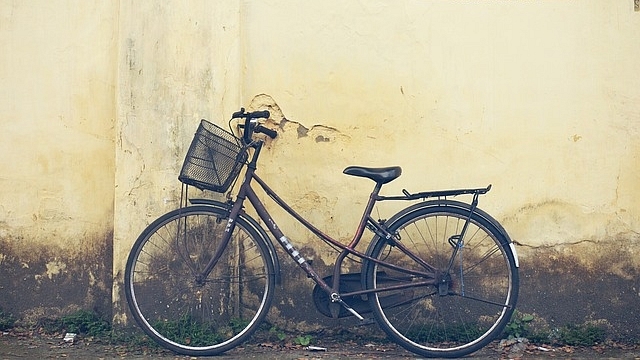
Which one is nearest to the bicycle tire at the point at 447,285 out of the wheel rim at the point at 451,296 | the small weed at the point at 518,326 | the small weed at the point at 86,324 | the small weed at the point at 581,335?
the wheel rim at the point at 451,296

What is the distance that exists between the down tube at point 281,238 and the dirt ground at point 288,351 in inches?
21.3

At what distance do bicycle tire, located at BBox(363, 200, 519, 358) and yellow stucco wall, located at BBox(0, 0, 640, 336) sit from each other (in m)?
0.26

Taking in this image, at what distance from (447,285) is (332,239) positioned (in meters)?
0.83

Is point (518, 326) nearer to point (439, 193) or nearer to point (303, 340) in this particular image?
point (439, 193)

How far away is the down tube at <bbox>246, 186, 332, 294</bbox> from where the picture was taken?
19.1 ft

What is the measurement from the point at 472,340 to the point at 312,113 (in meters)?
1.96

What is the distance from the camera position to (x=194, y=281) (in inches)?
233

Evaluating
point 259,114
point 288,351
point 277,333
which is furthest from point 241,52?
point 288,351

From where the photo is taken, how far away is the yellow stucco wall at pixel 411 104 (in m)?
6.10

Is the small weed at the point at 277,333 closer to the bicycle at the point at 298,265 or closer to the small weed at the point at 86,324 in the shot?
the bicycle at the point at 298,265


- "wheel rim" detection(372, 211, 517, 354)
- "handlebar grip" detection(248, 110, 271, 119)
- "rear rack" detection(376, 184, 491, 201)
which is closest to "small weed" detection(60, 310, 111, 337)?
"handlebar grip" detection(248, 110, 271, 119)

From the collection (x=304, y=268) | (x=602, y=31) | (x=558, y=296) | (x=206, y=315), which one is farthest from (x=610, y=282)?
(x=206, y=315)

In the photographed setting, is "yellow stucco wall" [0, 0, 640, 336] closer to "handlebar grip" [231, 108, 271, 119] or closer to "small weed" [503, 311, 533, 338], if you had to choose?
"small weed" [503, 311, 533, 338]

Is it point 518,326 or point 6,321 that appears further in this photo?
point 6,321
